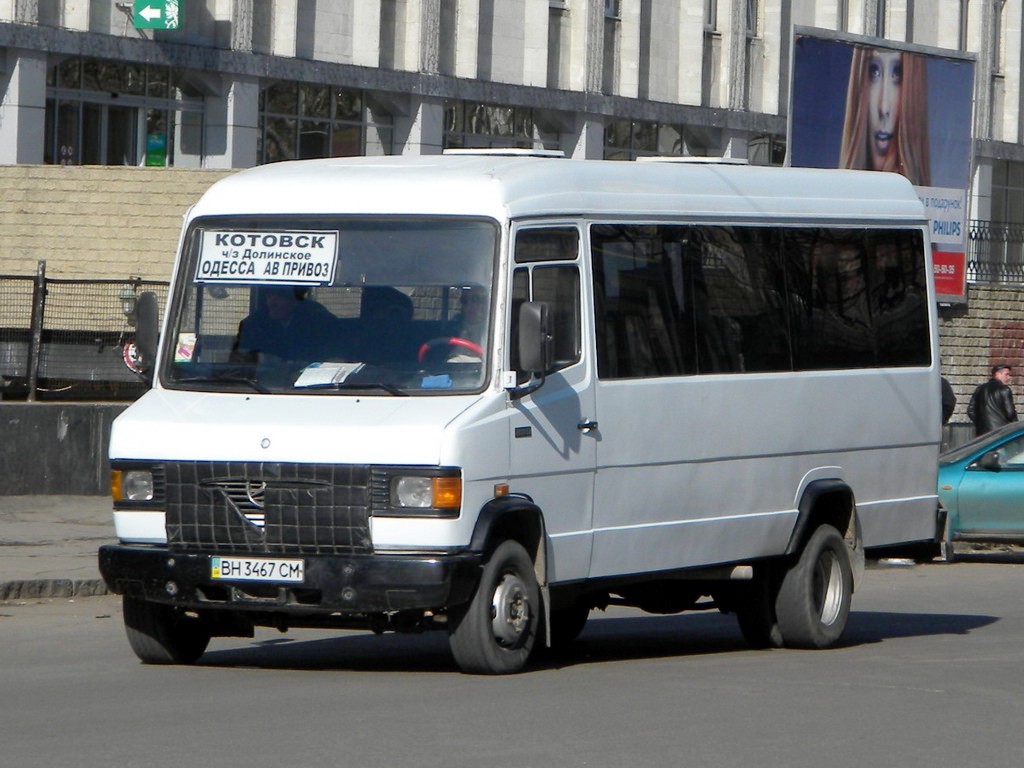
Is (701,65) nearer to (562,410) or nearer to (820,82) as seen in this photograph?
(820,82)

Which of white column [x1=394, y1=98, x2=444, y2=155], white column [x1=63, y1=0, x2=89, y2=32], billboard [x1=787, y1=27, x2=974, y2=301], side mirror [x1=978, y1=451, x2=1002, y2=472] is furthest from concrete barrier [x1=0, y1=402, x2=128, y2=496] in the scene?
white column [x1=394, y1=98, x2=444, y2=155]

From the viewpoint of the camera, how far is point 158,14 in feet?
97.1

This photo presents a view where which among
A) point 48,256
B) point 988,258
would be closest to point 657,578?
point 48,256

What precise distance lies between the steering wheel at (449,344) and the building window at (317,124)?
22.9 metres

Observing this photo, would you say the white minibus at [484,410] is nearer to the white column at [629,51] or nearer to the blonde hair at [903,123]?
the blonde hair at [903,123]

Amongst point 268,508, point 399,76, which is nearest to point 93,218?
point 399,76

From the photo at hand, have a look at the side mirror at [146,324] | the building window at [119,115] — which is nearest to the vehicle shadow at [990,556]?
the side mirror at [146,324]

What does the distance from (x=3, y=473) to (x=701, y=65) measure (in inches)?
891

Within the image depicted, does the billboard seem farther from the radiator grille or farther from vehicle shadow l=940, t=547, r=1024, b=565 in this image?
the radiator grille

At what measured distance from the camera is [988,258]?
111ft

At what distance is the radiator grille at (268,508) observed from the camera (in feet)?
31.1

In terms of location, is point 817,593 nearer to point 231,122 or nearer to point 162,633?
point 162,633

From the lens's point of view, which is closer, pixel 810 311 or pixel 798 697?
pixel 798 697

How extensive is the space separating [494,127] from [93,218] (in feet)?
40.0
